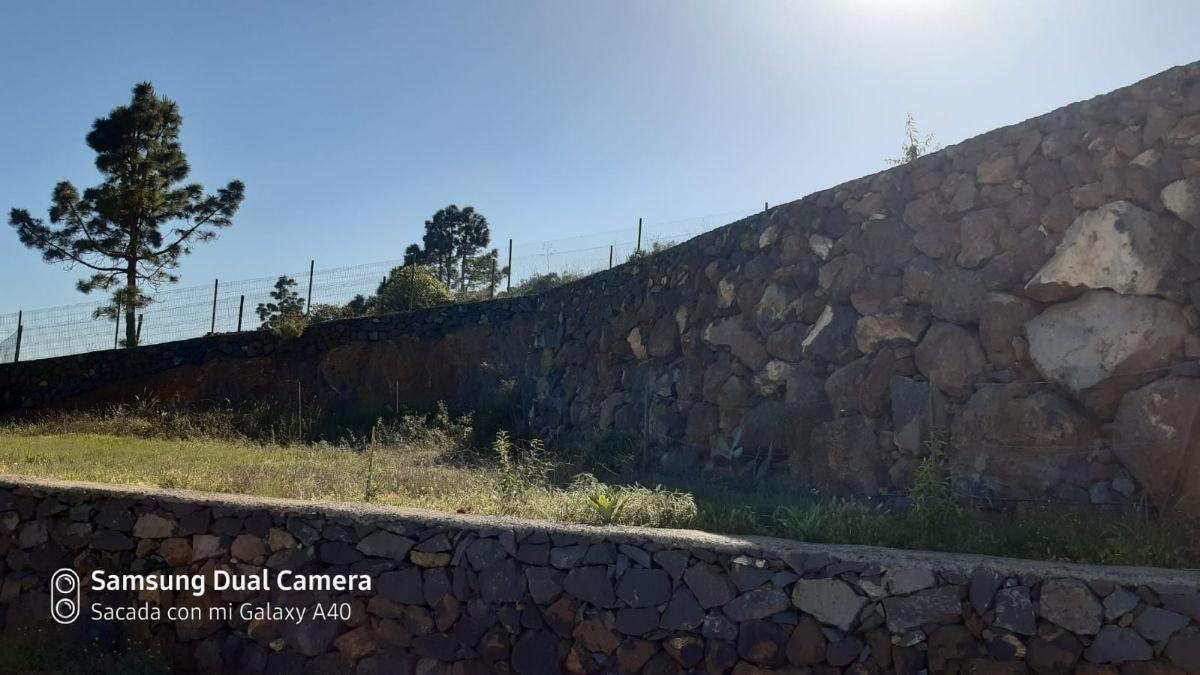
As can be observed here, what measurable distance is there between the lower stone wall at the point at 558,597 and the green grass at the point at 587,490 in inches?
21.9

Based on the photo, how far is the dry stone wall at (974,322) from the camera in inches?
240

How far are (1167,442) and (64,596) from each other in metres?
7.87

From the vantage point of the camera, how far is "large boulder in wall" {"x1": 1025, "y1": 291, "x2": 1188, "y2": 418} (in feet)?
19.8

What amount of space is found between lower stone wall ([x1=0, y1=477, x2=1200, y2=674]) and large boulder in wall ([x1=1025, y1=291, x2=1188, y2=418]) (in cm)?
179

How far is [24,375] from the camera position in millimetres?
19906

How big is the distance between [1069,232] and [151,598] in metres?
7.21

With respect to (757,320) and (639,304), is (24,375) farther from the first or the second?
(757,320)

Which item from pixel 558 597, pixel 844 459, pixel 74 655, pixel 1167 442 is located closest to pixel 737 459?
pixel 844 459

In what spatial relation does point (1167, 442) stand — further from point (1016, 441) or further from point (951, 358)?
point (951, 358)

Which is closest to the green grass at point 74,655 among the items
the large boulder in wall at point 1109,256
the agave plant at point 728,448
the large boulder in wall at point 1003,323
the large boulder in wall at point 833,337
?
the agave plant at point 728,448

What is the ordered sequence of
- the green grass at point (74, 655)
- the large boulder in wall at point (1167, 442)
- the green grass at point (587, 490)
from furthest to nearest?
1. the green grass at point (74, 655)
2. the large boulder in wall at point (1167, 442)
3. the green grass at point (587, 490)

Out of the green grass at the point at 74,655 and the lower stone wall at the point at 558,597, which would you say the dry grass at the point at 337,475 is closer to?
the lower stone wall at the point at 558,597

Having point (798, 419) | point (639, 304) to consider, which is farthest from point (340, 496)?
point (639, 304)

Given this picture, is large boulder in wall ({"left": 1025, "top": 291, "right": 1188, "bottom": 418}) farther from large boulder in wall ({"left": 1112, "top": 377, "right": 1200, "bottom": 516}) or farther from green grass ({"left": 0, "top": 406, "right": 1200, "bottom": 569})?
green grass ({"left": 0, "top": 406, "right": 1200, "bottom": 569})
